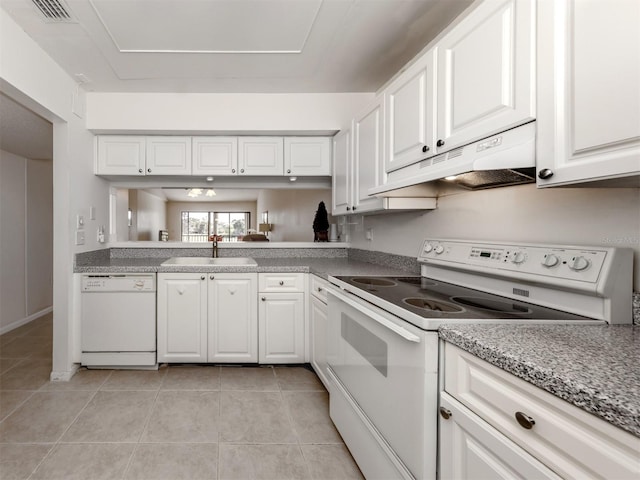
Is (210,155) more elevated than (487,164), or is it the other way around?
(210,155)

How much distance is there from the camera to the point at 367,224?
120 inches

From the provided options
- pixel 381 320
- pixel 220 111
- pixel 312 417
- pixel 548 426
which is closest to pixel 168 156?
pixel 220 111

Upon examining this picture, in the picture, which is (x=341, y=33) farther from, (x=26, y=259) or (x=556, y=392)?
(x=26, y=259)

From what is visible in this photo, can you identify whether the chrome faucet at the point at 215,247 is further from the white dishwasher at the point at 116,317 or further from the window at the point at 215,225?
the white dishwasher at the point at 116,317

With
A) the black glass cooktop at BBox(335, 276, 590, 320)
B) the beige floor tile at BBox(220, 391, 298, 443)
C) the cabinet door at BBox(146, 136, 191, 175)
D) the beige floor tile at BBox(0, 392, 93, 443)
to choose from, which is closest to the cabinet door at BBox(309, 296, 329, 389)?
the beige floor tile at BBox(220, 391, 298, 443)

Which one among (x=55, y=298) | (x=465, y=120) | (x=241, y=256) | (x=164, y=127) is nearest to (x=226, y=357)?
(x=241, y=256)

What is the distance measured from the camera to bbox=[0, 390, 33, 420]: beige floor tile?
2.11m

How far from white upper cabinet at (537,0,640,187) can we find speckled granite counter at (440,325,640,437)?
424 millimetres

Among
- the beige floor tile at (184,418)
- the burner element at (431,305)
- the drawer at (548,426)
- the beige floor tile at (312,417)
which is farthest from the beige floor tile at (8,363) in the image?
the drawer at (548,426)

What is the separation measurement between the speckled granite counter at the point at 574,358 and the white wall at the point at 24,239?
480 centimetres

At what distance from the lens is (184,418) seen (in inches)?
80.2

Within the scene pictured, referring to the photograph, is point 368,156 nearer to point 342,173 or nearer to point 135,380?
point 342,173

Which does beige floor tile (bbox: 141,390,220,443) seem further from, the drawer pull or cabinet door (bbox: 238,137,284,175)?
cabinet door (bbox: 238,137,284,175)

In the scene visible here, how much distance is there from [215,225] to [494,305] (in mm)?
2790
